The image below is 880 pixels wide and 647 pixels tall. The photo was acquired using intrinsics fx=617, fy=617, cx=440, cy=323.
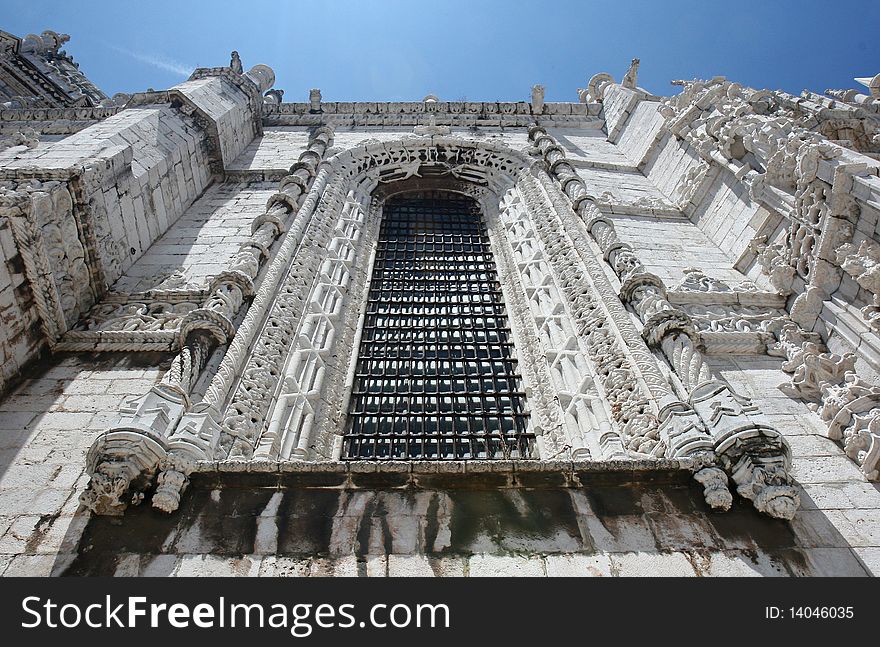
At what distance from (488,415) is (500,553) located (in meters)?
2.63

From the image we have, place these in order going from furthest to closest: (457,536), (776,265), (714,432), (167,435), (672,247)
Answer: (672,247)
(776,265)
(714,432)
(167,435)
(457,536)

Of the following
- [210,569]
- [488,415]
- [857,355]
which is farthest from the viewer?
[488,415]

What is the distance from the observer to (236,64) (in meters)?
14.8

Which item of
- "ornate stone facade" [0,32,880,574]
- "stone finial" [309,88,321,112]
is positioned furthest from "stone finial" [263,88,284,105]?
"ornate stone facade" [0,32,880,574]

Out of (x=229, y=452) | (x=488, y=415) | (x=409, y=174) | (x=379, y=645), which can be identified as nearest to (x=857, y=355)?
(x=488, y=415)

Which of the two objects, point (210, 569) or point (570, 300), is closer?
point (210, 569)

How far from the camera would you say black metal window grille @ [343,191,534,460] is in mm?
6422

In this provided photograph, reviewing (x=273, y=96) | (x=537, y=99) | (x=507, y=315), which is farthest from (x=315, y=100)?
(x=507, y=315)

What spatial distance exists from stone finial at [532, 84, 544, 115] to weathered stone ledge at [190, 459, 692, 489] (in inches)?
515

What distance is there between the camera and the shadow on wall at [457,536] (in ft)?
13.4

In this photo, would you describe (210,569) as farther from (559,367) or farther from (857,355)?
(857,355)

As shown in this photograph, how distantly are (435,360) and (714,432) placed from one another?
11.5 ft

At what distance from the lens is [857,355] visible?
20.5ft

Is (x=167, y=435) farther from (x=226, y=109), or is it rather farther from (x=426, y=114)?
(x=426, y=114)
